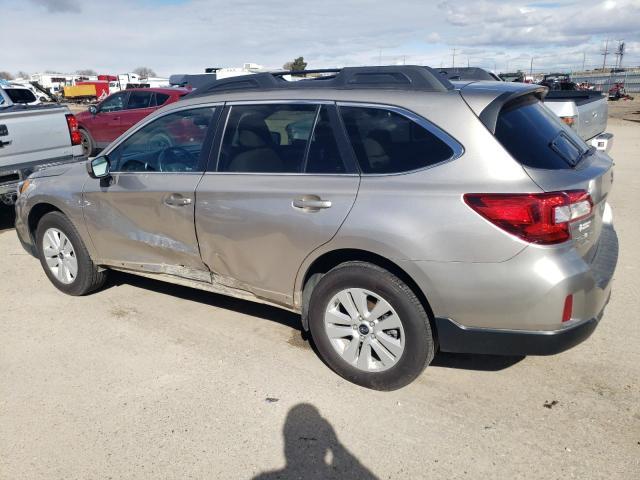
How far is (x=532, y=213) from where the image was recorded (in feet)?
8.77

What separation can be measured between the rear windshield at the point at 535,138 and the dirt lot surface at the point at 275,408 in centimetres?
136

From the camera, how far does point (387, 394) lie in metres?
3.27

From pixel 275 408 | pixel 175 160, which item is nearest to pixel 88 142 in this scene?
pixel 175 160

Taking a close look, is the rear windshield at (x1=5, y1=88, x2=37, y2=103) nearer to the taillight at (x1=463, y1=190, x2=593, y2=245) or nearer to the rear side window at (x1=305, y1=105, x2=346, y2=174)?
the rear side window at (x1=305, y1=105, x2=346, y2=174)

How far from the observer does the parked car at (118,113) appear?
541 inches

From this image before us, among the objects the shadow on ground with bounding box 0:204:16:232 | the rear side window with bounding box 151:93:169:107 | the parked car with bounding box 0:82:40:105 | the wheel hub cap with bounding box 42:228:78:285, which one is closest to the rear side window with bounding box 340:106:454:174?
the wheel hub cap with bounding box 42:228:78:285

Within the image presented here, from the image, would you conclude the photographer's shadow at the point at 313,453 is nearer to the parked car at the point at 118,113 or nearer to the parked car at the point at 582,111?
the parked car at the point at 582,111

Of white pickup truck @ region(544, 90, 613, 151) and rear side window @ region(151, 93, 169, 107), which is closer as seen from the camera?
white pickup truck @ region(544, 90, 613, 151)

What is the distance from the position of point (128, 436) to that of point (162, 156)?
2101 mm

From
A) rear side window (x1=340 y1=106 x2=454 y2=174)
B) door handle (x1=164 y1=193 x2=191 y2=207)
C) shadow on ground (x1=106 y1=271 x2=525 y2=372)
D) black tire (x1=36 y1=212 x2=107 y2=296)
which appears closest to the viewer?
rear side window (x1=340 y1=106 x2=454 y2=174)

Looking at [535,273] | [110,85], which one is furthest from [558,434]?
[110,85]

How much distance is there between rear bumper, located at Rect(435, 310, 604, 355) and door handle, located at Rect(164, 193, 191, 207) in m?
1.92

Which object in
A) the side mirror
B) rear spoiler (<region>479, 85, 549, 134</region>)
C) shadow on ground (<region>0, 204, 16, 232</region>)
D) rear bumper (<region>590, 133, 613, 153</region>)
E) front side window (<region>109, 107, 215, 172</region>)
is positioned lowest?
shadow on ground (<region>0, 204, 16, 232</region>)

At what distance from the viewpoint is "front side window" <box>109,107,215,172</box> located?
3898 mm
